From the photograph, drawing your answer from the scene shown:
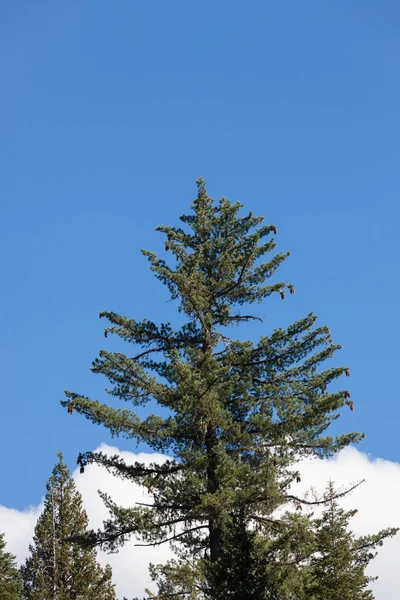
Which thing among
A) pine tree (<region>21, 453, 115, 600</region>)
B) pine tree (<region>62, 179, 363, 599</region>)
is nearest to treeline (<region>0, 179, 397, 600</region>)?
pine tree (<region>62, 179, 363, 599</region>)

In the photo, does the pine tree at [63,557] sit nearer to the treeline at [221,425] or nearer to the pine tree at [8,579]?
the pine tree at [8,579]

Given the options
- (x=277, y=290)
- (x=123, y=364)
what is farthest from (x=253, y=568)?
(x=277, y=290)

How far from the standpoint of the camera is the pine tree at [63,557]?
109 feet

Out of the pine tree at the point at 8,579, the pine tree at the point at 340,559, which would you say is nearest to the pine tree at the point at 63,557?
the pine tree at the point at 8,579

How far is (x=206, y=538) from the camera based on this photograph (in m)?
20.9

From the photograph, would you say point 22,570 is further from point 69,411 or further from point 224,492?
point 224,492

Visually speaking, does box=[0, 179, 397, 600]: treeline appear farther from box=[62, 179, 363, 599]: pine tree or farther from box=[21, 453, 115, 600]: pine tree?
box=[21, 453, 115, 600]: pine tree

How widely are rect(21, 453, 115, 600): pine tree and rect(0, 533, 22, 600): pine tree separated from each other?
5.61 feet

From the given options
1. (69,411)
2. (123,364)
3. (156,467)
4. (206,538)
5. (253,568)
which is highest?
(123,364)

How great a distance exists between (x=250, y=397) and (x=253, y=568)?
5621 mm

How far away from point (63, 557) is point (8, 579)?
649 centimetres

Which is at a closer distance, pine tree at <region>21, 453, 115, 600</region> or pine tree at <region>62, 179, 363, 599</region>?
pine tree at <region>62, 179, 363, 599</region>

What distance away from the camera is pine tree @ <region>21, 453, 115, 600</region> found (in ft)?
109

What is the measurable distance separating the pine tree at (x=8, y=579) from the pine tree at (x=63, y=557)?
67.3 inches
